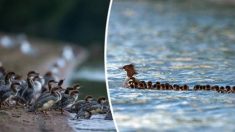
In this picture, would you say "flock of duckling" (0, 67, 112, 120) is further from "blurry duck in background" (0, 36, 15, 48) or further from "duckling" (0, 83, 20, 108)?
"blurry duck in background" (0, 36, 15, 48)

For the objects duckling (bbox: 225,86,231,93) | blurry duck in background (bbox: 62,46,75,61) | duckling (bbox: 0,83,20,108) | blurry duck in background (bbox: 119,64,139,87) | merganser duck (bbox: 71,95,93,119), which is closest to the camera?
blurry duck in background (bbox: 119,64,139,87)

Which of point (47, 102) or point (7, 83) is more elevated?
point (7, 83)

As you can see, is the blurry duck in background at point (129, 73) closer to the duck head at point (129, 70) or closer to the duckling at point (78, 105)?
the duck head at point (129, 70)

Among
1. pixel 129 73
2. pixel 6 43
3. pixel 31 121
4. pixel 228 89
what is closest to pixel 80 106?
pixel 31 121

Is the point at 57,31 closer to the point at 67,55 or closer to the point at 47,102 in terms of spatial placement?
the point at 67,55

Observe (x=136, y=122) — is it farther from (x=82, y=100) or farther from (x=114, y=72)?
(x=82, y=100)

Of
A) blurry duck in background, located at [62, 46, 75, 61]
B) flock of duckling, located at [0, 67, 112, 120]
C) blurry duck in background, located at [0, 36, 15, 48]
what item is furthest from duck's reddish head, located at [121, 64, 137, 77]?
blurry duck in background, located at [0, 36, 15, 48]
